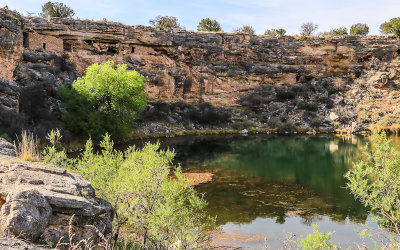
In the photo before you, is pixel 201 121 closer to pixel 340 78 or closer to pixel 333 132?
pixel 333 132

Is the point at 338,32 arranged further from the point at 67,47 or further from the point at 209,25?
the point at 67,47

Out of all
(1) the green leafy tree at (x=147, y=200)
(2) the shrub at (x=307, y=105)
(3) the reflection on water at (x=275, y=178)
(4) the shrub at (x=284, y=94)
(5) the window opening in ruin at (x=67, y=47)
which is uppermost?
(5) the window opening in ruin at (x=67, y=47)

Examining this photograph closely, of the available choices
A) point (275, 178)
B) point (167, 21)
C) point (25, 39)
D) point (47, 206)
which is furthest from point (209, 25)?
point (47, 206)

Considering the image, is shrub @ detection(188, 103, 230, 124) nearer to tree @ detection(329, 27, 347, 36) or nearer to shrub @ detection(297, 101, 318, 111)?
shrub @ detection(297, 101, 318, 111)

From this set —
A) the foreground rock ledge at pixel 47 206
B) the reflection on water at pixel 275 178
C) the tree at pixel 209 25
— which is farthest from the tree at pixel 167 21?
the foreground rock ledge at pixel 47 206

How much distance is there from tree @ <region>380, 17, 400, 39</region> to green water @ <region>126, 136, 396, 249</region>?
3307 cm

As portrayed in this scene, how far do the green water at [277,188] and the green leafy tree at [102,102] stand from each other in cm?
662

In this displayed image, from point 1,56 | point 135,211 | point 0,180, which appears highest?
point 1,56

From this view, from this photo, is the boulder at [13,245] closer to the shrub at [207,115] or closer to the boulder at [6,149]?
the boulder at [6,149]

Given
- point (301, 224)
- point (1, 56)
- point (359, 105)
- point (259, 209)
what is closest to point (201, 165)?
point (259, 209)

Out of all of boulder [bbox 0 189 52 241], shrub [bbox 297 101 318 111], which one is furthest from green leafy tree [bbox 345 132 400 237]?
shrub [bbox 297 101 318 111]

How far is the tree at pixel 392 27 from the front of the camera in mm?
58644

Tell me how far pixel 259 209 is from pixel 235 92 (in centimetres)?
4278

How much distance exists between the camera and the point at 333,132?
51.4 metres
